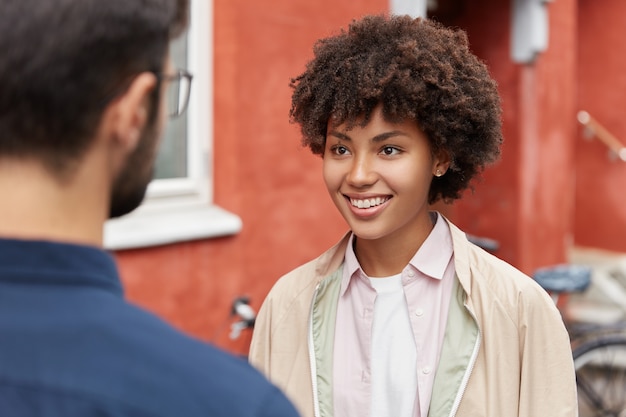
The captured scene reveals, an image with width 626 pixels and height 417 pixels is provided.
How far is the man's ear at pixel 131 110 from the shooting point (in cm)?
106

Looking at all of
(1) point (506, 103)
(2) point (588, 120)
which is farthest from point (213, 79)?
(2) point (588, 120)

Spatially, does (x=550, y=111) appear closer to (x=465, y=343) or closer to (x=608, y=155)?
(x=608, y=155)

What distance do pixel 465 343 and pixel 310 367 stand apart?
380mm

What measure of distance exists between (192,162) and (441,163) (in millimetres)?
2872

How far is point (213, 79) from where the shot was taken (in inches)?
194

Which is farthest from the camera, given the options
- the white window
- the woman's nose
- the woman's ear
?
the white window

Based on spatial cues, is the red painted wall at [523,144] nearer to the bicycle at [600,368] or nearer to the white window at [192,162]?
the bicycle at [600,368]

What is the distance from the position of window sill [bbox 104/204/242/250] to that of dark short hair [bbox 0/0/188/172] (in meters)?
3.31

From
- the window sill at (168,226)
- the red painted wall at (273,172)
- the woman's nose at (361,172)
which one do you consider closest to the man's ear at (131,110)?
the woman's nose at (361,172)

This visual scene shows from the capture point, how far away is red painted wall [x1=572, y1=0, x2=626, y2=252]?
921cm

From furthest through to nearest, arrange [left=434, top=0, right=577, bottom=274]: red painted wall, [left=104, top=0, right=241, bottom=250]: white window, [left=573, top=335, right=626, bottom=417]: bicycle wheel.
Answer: [left=434, top=0, right=577, bottom=274]: red painted wall < [left=104, top=0, right=241, bottom=250]: white window < [left=573, top=335, right=626, bottom=417]: bicycle wheel

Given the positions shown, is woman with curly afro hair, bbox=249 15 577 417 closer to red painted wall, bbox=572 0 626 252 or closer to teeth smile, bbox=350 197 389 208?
teeth smile, bbox=350 197 389 208

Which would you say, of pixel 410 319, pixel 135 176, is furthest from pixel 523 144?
pixel 135 176

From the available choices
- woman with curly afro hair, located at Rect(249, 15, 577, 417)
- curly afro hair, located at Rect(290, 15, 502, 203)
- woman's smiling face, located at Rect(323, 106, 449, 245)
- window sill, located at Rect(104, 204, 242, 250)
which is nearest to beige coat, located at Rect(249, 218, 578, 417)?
woman with curly afro hair, located at Rect(249, 15, 577, 417)
